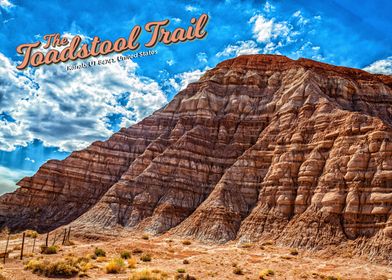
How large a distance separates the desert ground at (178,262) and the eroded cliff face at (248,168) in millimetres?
3080

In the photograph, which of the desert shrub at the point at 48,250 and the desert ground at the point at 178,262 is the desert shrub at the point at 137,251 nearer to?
the desert ground at the point at 178,262

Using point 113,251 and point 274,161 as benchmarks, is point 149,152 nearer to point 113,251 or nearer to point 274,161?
point 274,161

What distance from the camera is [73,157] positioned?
233ft

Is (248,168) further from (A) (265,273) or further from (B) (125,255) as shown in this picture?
(A) (265,273)

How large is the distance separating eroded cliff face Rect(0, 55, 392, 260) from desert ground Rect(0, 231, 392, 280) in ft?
10.1

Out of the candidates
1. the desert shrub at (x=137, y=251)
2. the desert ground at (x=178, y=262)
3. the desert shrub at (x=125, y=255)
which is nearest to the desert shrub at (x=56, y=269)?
the desert ground at (x=178, y=262)

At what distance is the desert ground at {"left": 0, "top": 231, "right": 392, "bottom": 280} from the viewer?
85.3 feet

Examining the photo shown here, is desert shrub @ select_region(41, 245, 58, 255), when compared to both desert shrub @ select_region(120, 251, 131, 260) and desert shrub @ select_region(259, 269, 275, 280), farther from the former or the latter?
desert shrub @ select_region(259, 269, 275, 280)

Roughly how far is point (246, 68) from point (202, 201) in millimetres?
31564

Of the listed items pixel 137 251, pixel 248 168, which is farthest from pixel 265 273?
pixel 248 168

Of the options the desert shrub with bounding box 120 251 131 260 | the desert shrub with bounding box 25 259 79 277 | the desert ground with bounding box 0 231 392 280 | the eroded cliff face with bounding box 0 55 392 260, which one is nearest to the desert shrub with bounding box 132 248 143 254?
the desert ground with bounding box 0 231 392 280

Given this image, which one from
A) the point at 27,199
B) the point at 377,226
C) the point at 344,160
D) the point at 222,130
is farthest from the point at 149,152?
the point at 377,226

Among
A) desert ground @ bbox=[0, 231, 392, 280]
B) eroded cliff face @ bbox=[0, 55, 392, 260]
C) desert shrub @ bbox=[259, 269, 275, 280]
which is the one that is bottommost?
desert shrub @ bbox=[259, 269, 275, 280]

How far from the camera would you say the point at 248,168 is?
195 feet
